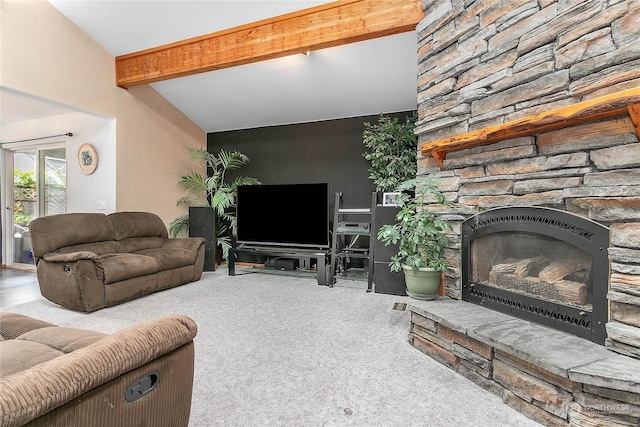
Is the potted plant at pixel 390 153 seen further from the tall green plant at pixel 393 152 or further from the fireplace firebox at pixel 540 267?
the fireplace firebox at pixel 540 267

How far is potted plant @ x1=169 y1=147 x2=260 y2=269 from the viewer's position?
4953 millimetres

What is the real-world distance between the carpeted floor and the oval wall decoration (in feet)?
6.44

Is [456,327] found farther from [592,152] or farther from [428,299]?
[592,152]

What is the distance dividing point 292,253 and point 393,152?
1.88 meters

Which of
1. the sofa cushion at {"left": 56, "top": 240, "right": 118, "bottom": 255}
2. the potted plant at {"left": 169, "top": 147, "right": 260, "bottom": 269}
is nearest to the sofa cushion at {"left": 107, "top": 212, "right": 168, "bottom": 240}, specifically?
the sofa cushion at {"left": 56, "top": 240, "right": 118, "bottom": 255}

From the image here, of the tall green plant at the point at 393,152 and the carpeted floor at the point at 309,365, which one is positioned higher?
the tall green plant at the point at 393,152

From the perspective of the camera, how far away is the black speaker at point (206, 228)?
188 inches

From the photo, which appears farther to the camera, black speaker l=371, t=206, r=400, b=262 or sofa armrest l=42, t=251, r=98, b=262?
black speaker l=371, t=206, r=400, b=262

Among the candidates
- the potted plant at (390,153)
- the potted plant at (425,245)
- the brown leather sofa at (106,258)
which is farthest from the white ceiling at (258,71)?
the brown leather sofa at (106,258)

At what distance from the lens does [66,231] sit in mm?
3404

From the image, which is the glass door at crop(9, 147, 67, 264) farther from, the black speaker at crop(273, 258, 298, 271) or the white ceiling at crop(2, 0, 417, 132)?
the black speaker at crop(273, 258, 298, 271)

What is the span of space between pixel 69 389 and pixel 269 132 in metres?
4.98

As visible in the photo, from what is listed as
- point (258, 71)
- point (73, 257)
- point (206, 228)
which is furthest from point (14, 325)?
point (258, 71)

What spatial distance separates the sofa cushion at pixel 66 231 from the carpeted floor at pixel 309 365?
0.59 m
